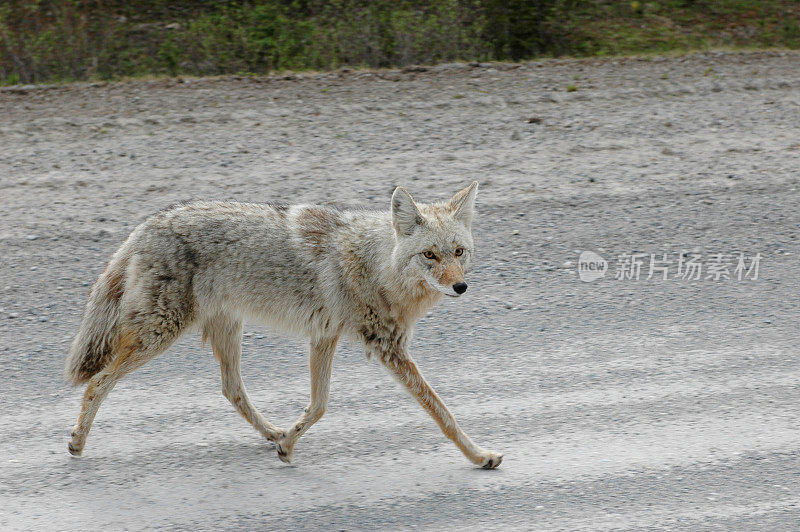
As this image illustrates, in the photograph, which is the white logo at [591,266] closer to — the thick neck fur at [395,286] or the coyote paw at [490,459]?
the thick neck fur at [395,286]

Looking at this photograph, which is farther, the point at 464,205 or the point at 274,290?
the point at 464,205

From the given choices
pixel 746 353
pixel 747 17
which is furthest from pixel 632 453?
pixel 747 17

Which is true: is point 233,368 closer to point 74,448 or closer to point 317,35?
point 74,448

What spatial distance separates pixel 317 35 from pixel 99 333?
9534 mm

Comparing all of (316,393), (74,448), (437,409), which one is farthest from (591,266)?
(74,448)

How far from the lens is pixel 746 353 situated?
235 inches

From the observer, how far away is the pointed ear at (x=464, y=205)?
5.31m

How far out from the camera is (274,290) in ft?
17.0

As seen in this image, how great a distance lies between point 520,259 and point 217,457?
339cm

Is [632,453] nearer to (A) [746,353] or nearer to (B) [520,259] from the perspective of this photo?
(A) [746,353]

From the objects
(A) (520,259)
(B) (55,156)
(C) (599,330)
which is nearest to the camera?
(C) (599,330)

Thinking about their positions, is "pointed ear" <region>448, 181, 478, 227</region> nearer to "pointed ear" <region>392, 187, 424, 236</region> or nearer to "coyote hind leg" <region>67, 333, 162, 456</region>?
"pointed ear" <region>392, 187, 424, 236</region>

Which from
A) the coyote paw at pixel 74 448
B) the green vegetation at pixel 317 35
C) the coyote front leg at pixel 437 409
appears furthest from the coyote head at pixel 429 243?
the green vegetation at pixel 317 35

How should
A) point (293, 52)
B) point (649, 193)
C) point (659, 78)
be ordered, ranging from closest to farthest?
point (649, 193)
point (659, 78)
point (293, 52)
